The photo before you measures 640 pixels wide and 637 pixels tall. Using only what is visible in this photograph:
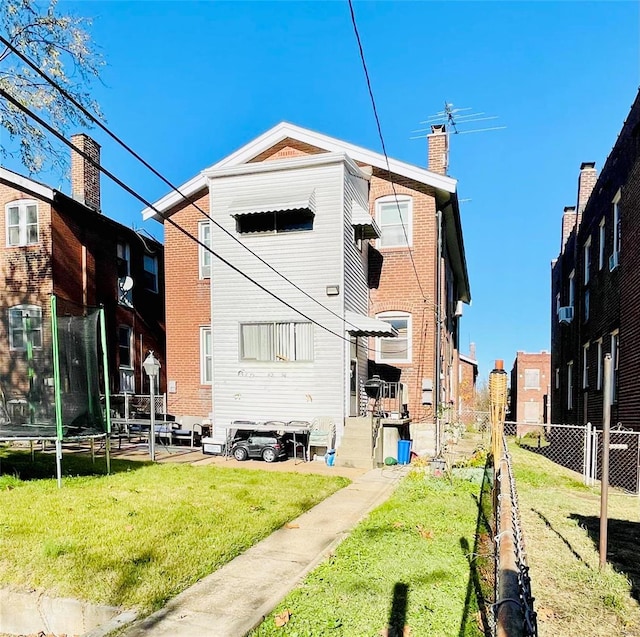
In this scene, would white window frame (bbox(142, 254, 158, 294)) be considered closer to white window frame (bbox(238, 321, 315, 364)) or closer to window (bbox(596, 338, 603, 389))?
white window frame (bbox(238, 321, 315, 364))

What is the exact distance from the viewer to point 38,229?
14.6 m

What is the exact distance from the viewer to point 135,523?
591 cm

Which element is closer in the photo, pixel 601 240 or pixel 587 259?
pixel 601 240

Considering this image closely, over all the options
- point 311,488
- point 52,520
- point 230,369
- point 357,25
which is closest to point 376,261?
point 230,369

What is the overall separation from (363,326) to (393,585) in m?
7.99

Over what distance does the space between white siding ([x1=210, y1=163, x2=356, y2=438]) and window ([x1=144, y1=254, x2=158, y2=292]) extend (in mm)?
7370

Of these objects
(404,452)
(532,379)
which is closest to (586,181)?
(404,452)

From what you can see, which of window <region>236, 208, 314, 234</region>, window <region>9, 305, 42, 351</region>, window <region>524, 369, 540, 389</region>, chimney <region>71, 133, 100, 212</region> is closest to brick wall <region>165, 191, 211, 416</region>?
window <region>236, 208, 314, 234</region>

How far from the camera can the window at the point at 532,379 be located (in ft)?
121

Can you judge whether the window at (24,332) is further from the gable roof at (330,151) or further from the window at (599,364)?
the window at (599,364)

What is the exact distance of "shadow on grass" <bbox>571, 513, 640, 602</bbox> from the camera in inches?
183

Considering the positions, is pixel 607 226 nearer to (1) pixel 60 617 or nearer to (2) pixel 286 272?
(2) pixel 286 272

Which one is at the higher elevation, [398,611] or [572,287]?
[572,287]

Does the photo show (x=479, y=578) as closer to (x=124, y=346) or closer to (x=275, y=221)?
(x=275, y=221)
